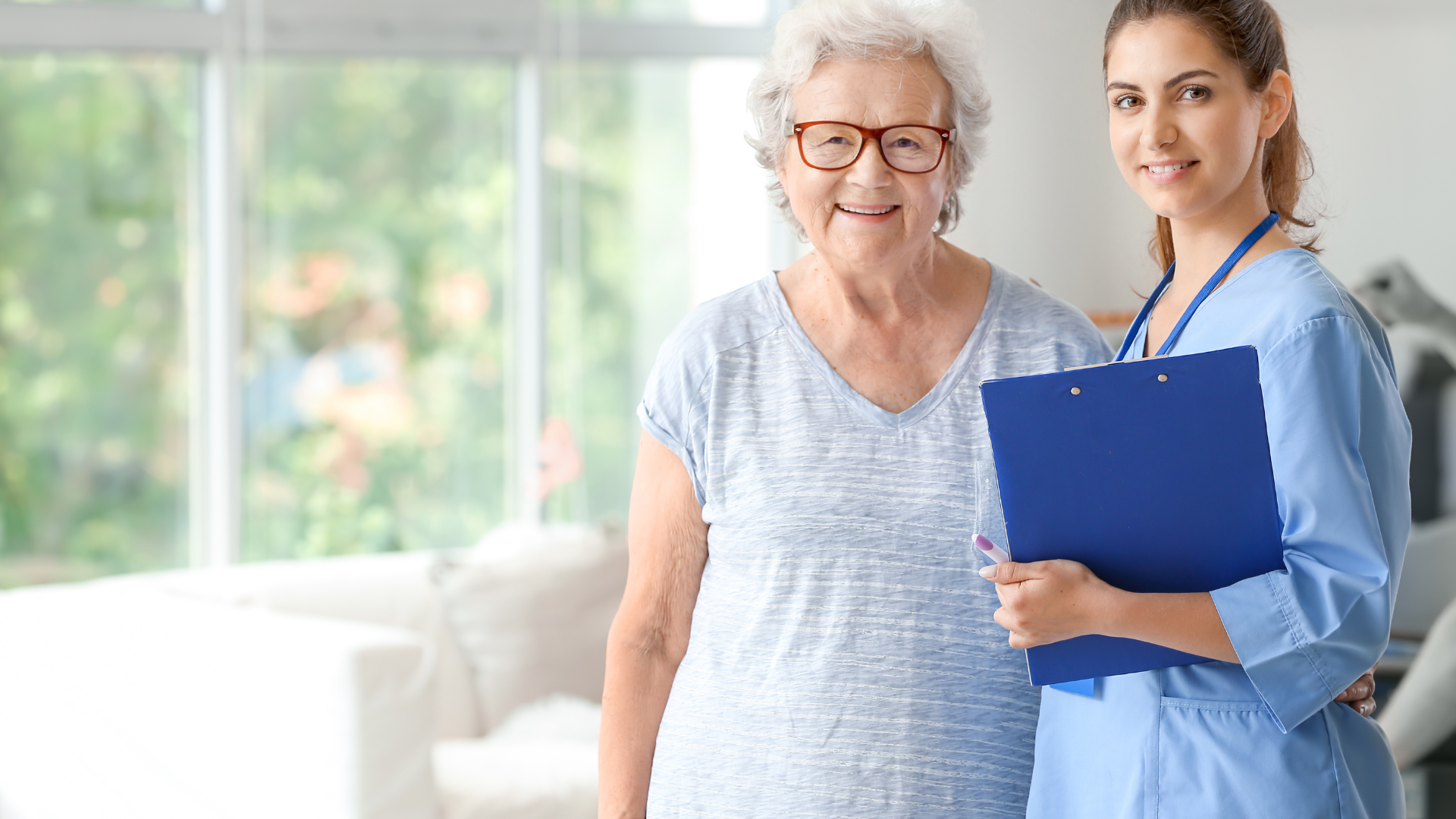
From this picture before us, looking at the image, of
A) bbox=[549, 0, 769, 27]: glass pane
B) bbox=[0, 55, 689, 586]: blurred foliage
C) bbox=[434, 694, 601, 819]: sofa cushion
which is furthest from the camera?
bbox=[549, 0, 769, 27]: glass pane

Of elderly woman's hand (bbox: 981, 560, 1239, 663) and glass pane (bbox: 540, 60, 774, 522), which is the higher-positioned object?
glass pane (bbox: 540, 60, 774, 522)

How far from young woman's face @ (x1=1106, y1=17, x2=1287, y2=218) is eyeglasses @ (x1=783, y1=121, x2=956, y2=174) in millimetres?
189

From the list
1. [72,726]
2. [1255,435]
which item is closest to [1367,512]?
[1255,435]

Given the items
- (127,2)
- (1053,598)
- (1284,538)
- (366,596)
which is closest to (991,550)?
(1053,598)

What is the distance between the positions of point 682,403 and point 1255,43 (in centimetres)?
59

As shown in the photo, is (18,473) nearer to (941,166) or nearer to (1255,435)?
(941,166)

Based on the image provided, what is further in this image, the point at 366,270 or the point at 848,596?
the point at 366,270

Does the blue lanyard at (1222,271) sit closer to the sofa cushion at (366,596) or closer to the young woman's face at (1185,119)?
the young woman's face at (1185,119)

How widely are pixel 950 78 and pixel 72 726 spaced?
222 cm

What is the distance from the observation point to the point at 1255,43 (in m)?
1.00

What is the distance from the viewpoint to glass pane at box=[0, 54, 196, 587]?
140 inches

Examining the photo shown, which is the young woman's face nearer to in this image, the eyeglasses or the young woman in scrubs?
the young woman in scrubs

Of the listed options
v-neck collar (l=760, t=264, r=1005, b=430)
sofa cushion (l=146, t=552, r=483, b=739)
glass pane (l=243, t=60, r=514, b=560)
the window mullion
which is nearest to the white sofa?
sofa cushion (l=146, t=552, r=483, b=739)

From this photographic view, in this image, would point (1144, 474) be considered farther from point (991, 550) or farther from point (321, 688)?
point (321, 688)
